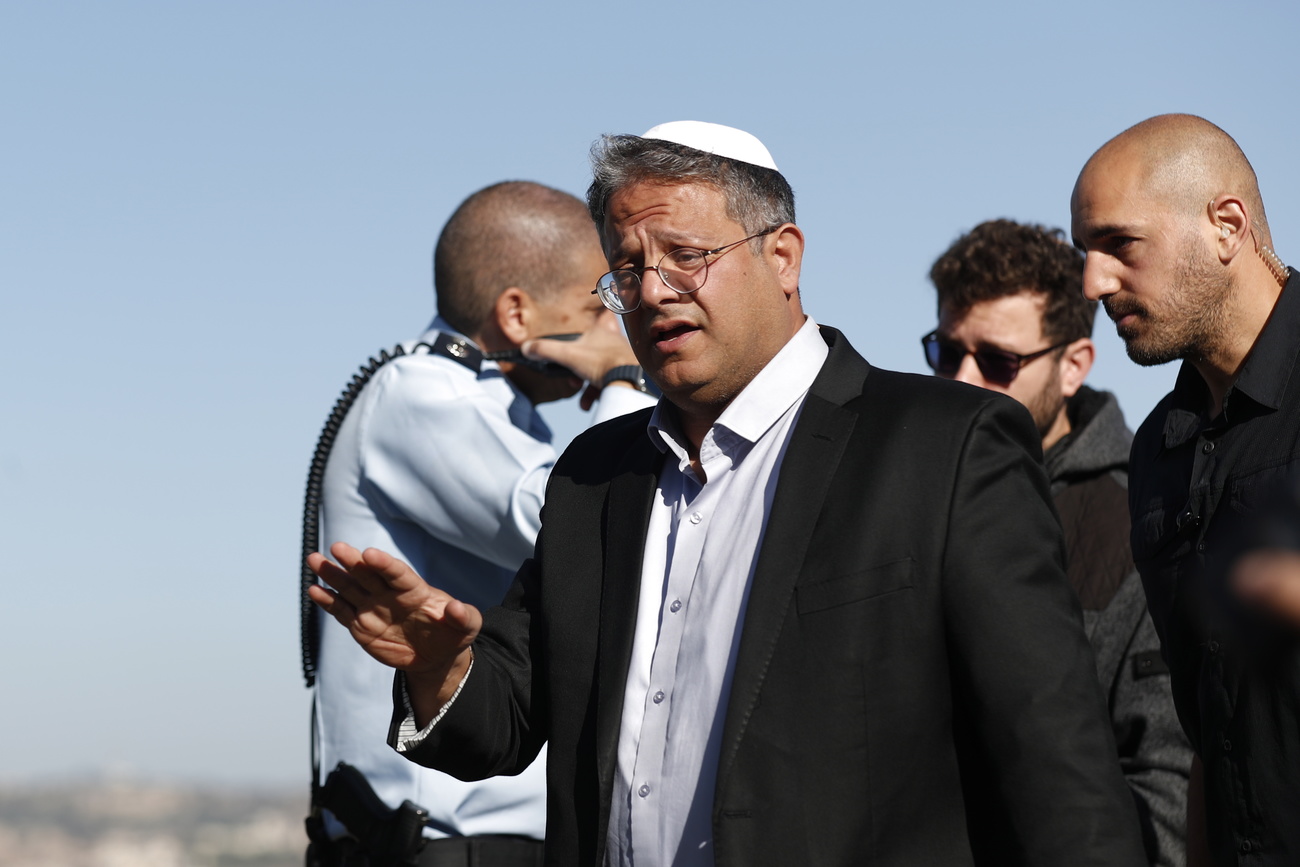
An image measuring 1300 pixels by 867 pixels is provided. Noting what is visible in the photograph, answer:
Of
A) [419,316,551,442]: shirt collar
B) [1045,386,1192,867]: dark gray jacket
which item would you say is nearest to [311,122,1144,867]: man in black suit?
[1045,386,1192,867]: dark gray jacket

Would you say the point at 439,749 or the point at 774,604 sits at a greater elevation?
the point at 774,604

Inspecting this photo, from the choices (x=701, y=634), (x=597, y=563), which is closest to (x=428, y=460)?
(x=597, y=563)

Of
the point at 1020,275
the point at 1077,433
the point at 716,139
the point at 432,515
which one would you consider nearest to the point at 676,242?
the point at 716,139

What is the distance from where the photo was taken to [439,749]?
309cm

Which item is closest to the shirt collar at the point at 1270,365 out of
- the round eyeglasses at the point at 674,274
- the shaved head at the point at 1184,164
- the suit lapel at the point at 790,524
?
the shaved head at the point at 1184,164

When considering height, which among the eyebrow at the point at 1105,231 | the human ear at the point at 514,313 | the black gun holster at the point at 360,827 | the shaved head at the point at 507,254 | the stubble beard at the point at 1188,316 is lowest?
the black gun holster at the point at 360,827

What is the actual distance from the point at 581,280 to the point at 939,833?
2912 millimetres

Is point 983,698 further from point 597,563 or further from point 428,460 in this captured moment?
point 428,460

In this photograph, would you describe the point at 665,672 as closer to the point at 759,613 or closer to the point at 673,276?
the point at 759,613

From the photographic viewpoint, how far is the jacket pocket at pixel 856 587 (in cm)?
274

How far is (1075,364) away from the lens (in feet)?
17.6

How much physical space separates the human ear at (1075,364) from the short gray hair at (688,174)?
2259 mm

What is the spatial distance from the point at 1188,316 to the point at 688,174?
122 cm

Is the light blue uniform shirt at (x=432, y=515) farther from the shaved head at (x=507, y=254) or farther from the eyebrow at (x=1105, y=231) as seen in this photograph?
the eyebrow at (x=1105, y=231)
